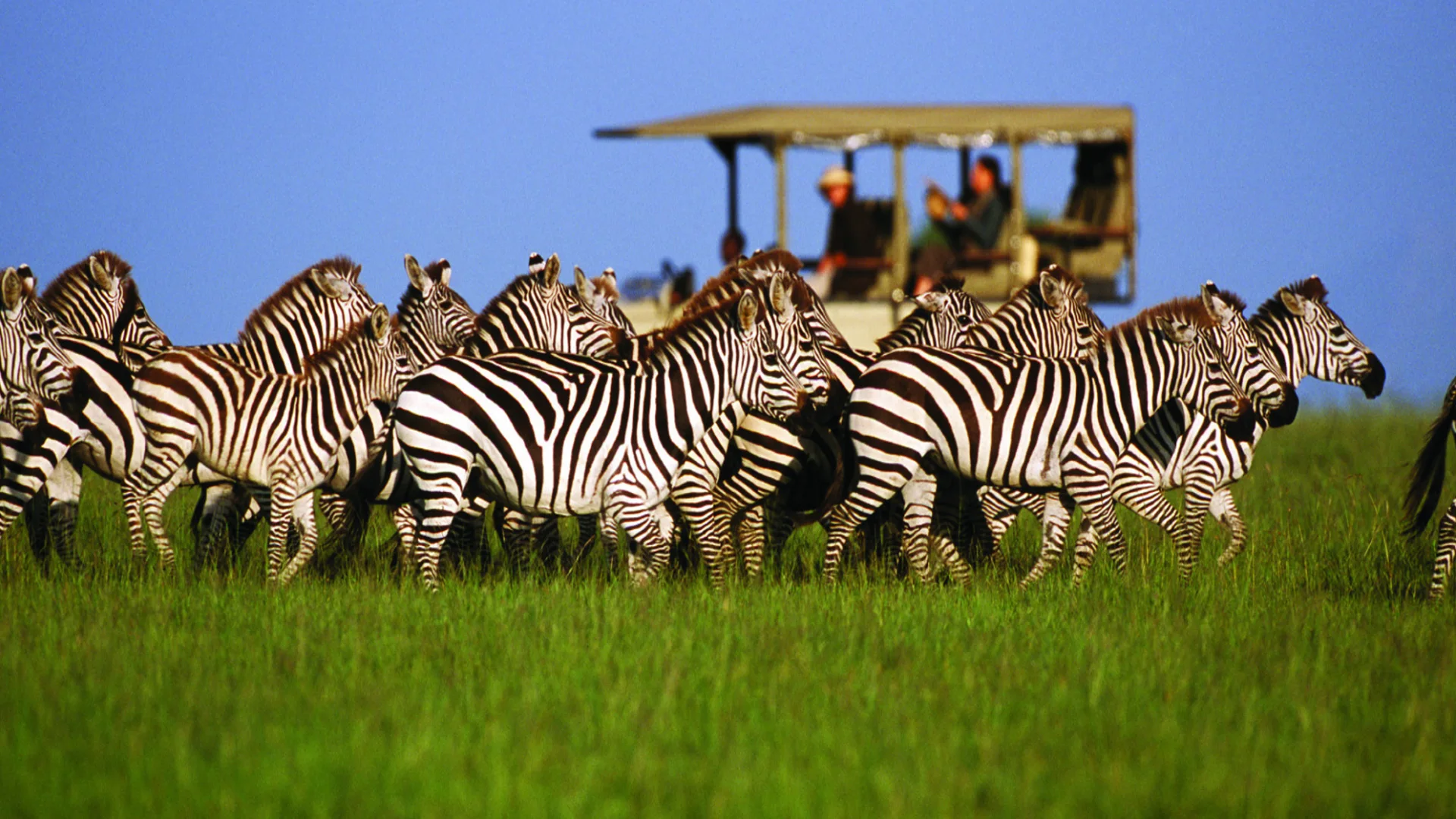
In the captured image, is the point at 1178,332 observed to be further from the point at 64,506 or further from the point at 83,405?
the point at 64,506

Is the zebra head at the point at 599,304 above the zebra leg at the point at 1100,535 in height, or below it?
above

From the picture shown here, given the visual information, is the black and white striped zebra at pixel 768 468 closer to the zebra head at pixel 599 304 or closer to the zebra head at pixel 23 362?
the zebra head at pixel 599 304

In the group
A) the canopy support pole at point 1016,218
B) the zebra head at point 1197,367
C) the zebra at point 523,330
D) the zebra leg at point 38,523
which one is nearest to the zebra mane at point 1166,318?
the zebra head at point 1197,367

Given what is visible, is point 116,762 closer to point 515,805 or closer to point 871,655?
point 515,805

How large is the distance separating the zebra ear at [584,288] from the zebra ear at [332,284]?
1677 millimetres

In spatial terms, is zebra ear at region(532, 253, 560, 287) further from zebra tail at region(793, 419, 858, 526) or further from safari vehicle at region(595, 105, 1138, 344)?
safari vehicle at region(595, 105, 1138, 344)

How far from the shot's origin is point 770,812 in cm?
497

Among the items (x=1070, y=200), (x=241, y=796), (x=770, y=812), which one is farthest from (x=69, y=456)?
(x=1070, y=200)

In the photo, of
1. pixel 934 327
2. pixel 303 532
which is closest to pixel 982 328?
pixel 934 327

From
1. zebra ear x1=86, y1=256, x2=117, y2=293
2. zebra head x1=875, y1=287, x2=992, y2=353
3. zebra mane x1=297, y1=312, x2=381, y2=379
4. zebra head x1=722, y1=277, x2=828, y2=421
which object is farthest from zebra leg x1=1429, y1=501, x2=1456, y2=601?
zebra ear x1=86, y1=256, x2=117, y2=293

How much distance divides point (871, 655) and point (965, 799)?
7.02 feet

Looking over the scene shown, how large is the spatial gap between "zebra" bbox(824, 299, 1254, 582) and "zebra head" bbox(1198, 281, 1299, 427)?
0.19 meters

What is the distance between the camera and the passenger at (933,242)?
19.0 metres

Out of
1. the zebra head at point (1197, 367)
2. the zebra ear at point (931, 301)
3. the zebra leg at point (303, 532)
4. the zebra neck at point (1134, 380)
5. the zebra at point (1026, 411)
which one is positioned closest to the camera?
the zebra leg at point (303, 532)
